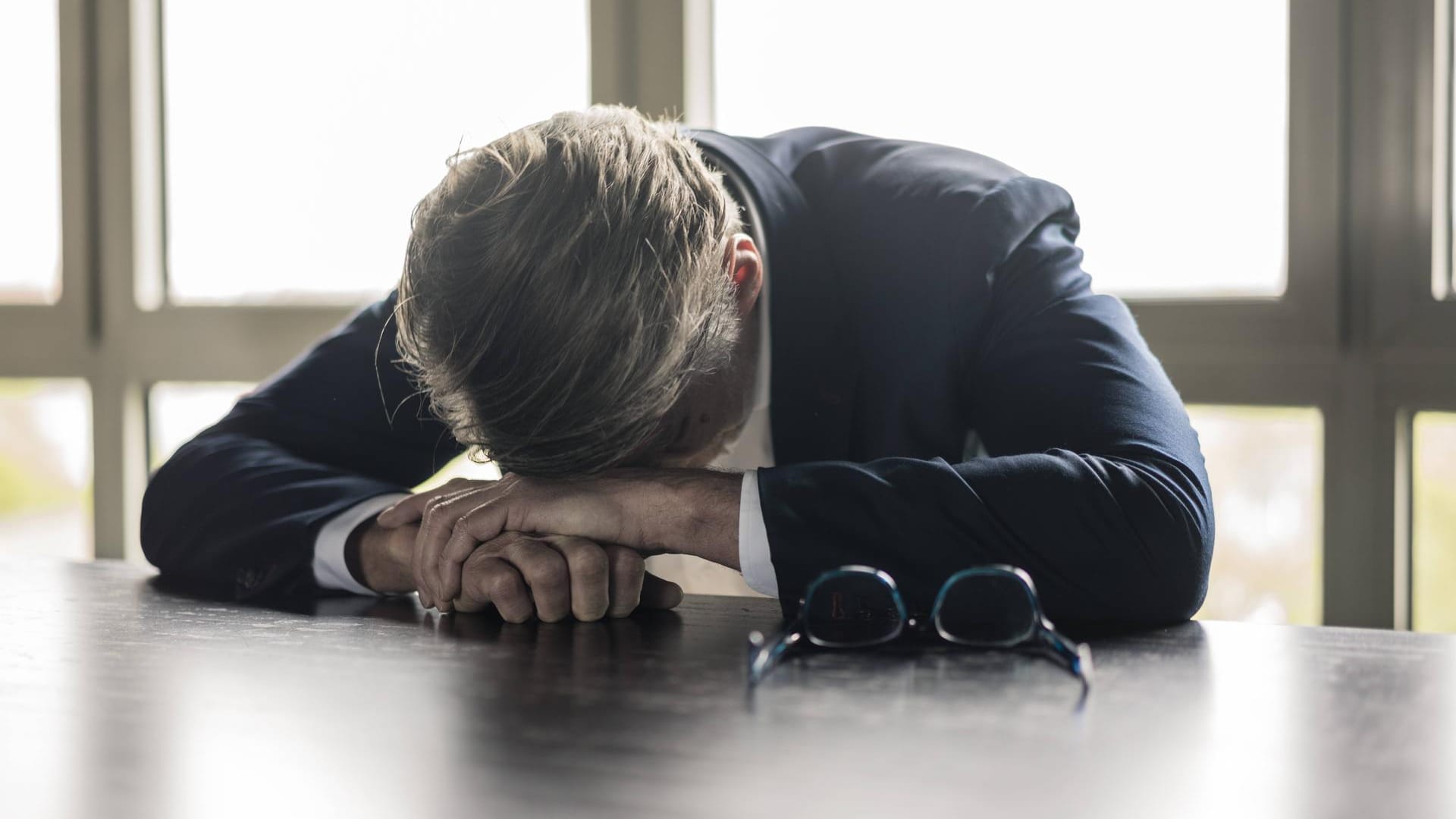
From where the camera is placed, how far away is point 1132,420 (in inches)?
43.6

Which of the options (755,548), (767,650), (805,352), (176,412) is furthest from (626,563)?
(176,412)

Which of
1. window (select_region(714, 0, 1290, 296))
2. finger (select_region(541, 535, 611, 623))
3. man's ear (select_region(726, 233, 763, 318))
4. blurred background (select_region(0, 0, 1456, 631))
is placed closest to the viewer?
finger (select_region(541, 535, 611, 623))

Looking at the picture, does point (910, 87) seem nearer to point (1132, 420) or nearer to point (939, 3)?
point (939, 3)

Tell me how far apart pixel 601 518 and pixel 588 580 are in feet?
0.20

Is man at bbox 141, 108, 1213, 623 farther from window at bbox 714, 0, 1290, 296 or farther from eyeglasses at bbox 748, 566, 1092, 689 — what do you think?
window at bbox 714, 0, 1290, 296

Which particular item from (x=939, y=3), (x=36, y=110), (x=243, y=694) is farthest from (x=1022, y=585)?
(x=36, y=110)

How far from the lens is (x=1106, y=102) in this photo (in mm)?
2123

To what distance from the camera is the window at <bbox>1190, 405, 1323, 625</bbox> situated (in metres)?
2.01

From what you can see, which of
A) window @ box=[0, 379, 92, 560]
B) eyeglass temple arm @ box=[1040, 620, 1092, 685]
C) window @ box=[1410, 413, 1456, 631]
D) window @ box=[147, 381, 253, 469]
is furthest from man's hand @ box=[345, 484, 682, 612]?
window @ box=[0, 379, 92, 560]

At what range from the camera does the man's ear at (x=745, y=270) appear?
50.4 inches

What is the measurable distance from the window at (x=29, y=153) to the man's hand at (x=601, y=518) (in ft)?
7.38

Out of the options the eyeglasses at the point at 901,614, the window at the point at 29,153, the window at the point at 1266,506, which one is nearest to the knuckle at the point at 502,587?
the eyeglasses at the point at 901,614

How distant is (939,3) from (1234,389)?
2.92 feet

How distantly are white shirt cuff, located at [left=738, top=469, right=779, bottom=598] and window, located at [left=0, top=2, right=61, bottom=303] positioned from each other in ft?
8.05
